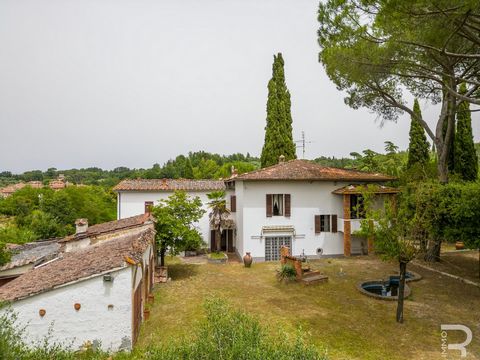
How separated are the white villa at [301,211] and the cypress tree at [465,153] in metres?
9.37

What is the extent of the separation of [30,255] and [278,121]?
24.8 metres

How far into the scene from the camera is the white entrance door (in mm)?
21844

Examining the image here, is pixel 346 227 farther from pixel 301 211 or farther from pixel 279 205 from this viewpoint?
pixel 279 205

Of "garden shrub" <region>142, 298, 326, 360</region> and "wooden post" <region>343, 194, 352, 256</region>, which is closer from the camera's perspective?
"garden shrub" <region>142, 298, 326, 360</region>

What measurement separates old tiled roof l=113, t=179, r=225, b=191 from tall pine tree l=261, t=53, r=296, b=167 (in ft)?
25.9

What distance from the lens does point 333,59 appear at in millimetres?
15750

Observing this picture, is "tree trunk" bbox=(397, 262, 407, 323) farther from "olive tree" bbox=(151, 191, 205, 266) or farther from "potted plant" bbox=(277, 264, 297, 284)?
"olive tree" bbox=(151, 191, 205, 266)

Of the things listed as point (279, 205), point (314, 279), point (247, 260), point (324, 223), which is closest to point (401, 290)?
point (314, 279)

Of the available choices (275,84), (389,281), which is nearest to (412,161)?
(275,84)

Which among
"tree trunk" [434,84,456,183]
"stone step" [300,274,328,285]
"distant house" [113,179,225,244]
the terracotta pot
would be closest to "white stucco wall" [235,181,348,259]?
the terracotta pot

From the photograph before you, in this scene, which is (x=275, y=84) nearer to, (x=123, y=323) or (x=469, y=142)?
(x=469, y=142)

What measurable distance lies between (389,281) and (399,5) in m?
12.4

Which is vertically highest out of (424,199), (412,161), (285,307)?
(412,161)

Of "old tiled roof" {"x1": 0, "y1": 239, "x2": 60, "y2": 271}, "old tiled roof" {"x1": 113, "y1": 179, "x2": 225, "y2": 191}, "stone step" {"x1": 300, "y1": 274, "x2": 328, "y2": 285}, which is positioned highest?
"old tiled roof" {"x1": 113, "y1": 179, "x2": 225, "y2": 191}
